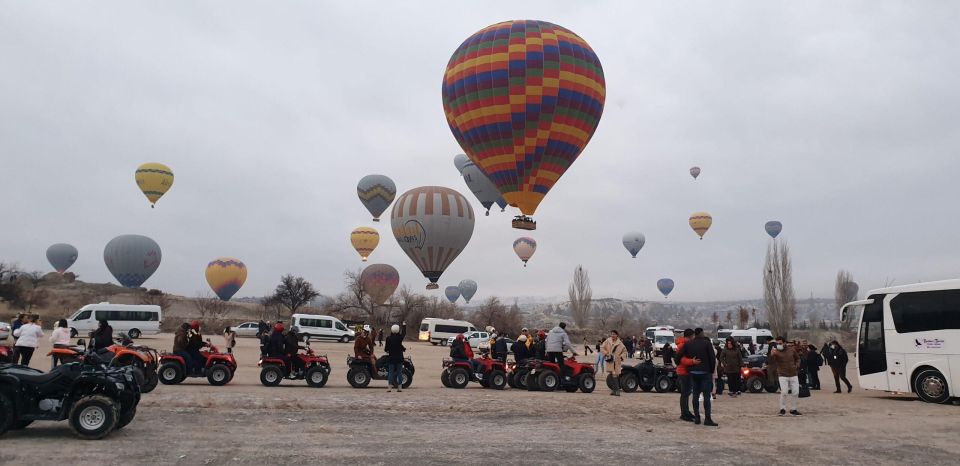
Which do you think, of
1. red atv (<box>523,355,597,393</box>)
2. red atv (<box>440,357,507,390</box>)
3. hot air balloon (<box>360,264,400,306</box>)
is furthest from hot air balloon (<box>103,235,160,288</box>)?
red atv (<box>523,355,597,393</box>)

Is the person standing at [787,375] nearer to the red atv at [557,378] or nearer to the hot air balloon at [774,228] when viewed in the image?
the red atv at [557,378]

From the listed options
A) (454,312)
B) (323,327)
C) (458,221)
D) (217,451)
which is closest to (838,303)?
(454,312)

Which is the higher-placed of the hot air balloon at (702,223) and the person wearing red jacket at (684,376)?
the hot air balloon at (702,223)

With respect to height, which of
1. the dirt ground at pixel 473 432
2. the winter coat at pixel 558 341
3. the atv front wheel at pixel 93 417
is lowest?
the dirt ground at pixel 473 432

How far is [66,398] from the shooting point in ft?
26.2

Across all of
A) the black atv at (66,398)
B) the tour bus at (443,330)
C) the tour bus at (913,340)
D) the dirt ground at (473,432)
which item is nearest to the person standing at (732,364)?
the dirt ground at (473,432)

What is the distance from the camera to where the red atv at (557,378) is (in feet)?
53.5

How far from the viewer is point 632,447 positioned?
8.14m

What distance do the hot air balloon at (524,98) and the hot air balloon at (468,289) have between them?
6733 cm

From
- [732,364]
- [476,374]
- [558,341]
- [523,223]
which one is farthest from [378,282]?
[732,364]

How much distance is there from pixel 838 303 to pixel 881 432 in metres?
103

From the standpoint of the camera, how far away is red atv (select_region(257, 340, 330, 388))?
15.2m

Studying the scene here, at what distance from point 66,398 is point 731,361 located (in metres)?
14.0

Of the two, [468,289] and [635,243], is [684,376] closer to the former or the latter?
[635,243]
